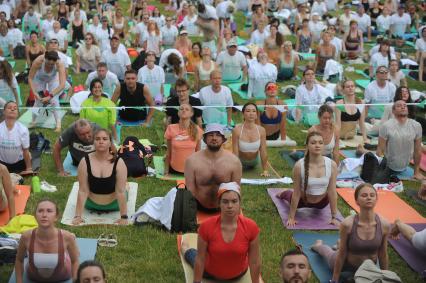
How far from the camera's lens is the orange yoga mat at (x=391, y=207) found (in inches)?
341

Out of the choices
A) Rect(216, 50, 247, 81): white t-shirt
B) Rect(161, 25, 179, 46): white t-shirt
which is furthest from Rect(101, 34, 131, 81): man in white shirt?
Rect(161, 25, 179, 46): white t-shirt

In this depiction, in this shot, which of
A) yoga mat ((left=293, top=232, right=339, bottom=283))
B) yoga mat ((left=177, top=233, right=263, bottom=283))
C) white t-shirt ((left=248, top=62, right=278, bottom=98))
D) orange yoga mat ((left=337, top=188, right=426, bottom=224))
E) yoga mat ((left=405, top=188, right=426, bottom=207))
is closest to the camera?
yoga mat ((left=177, top=233, right=263, bottom=283))

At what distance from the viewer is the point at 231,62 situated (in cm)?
1552

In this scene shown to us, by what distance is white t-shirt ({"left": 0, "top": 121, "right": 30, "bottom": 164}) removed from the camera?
372 inches

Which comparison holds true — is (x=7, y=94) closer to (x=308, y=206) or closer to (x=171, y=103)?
(x=171, y=103)

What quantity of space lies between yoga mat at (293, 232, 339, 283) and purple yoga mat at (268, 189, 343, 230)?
17 cm

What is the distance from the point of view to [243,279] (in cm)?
657

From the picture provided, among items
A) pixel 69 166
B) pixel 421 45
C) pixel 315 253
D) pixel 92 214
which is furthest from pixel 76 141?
pixel 421 45

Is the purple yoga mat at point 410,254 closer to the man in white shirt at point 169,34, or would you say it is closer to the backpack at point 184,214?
the backpack at point 184,214

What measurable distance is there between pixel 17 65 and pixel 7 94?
17.9ft

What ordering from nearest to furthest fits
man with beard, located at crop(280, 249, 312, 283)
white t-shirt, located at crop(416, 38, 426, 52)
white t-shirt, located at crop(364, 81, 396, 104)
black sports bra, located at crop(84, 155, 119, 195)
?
man with beard, located at crop(280, 249, 312, 283), black sports bra, located at crop(84, 155, 119, 195), white t-shirt, located at crop(364, 81, 396, 104), white t-shirt, located at crop(416, 38, 426, 52)

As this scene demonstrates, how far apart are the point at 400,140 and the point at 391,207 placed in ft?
4.67

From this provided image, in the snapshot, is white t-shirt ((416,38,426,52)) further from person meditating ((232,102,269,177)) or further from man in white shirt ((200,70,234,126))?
person meditating ((232,102,269,177))

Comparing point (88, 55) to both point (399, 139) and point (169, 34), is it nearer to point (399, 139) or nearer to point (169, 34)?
point (169, 34)
